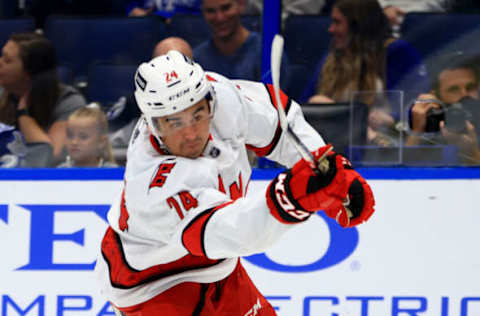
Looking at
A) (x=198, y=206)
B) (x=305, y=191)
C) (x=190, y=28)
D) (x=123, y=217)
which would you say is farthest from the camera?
(x=190, y=28)

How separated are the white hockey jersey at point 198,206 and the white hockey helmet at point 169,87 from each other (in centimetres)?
12

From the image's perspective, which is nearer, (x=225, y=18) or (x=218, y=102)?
(x=218, y=102)

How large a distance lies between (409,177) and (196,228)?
4.46 feet

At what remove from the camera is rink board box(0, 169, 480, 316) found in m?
3.11

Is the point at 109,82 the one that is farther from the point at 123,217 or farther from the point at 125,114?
the point at 123,217

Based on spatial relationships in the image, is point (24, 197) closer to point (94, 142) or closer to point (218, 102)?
point (94, 142)

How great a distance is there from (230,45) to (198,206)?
4.41ft

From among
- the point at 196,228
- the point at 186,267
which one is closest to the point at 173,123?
the point at 196,228

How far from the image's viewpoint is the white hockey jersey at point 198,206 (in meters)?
1.96

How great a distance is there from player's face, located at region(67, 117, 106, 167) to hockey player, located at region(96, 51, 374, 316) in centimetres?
87

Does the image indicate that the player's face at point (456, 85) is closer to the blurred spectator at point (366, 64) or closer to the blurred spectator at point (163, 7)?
the blurred spectator at point (366, 64)

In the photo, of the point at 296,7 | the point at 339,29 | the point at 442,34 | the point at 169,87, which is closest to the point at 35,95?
the point at 296,7

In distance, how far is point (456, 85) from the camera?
3.21m

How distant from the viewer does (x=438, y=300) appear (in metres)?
3.11
